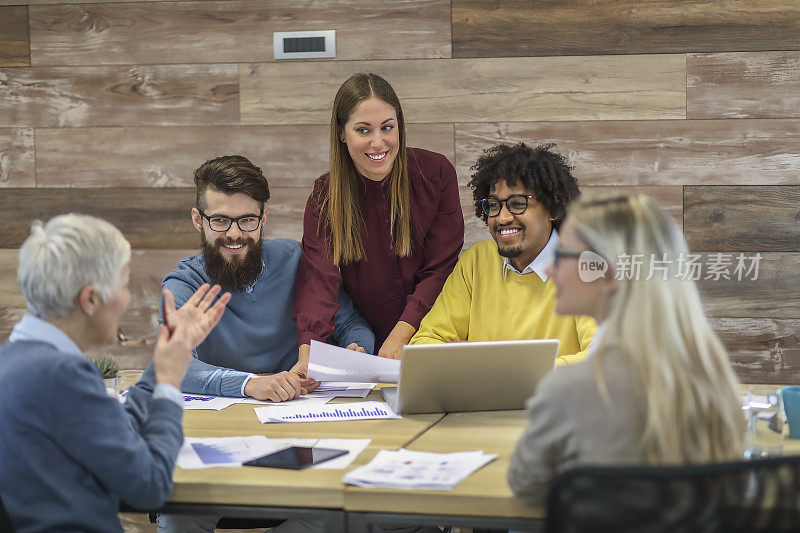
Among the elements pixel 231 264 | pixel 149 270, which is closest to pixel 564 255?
pixel 231 264

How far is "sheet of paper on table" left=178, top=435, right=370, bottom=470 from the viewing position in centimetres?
182

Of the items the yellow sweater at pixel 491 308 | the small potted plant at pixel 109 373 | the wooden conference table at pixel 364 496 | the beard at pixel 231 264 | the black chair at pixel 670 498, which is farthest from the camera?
the beard at pixel 231 264

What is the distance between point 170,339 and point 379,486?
57 cm

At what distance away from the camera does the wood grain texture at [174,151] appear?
4.08 metres

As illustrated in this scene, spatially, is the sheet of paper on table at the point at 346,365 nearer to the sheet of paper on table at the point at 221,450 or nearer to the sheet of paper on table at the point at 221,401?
the sheet of paper on table at the point at 221,401

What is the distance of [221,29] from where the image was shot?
4062mm

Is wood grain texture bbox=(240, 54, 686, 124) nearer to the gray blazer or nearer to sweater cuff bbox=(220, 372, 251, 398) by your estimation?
sweater cuff bbox=(220, 372, 251, 398)

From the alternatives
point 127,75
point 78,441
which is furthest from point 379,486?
point 127,75

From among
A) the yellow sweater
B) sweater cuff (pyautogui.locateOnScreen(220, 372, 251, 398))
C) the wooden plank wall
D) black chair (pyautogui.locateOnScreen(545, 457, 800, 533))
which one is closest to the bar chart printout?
sweater cuff (pyautogui.locateOnScreen(220, 372, 251, 398))

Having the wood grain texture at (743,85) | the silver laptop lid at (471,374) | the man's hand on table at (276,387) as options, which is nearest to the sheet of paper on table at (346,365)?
the man's hand on table at (276,387)

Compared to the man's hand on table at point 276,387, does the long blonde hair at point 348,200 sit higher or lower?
higher

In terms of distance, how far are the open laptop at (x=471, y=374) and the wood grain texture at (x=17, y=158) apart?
9.31ft

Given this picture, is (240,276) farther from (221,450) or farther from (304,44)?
(304,44)

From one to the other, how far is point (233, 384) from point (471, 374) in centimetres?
74
